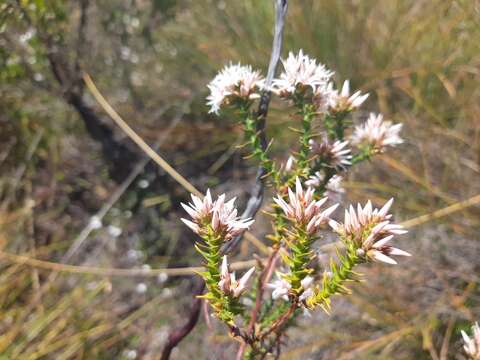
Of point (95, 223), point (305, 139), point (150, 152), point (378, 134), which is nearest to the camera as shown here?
point (305, 139)

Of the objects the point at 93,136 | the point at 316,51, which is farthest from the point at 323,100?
the point at 93,136

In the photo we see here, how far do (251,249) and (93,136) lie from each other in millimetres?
829

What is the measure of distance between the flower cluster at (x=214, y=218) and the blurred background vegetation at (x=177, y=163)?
1018 mm

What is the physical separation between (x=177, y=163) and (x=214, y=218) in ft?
4.92

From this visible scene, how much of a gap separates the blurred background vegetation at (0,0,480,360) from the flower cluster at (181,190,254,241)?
3.34 ft

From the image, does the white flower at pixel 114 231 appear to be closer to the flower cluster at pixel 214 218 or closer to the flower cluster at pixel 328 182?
the flower cluster at pixel 328 182

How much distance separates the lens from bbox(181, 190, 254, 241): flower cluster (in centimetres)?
67

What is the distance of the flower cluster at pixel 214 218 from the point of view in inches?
26.2

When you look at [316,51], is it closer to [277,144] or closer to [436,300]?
[277,144]

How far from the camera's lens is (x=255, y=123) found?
2.89 feet

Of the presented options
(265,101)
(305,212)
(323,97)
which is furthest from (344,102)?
(305,212)

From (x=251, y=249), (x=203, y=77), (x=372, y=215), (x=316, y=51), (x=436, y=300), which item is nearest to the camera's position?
(x=372, y=215)

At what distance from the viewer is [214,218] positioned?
661mm

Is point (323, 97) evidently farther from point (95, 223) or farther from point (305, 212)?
point (95, 223)
